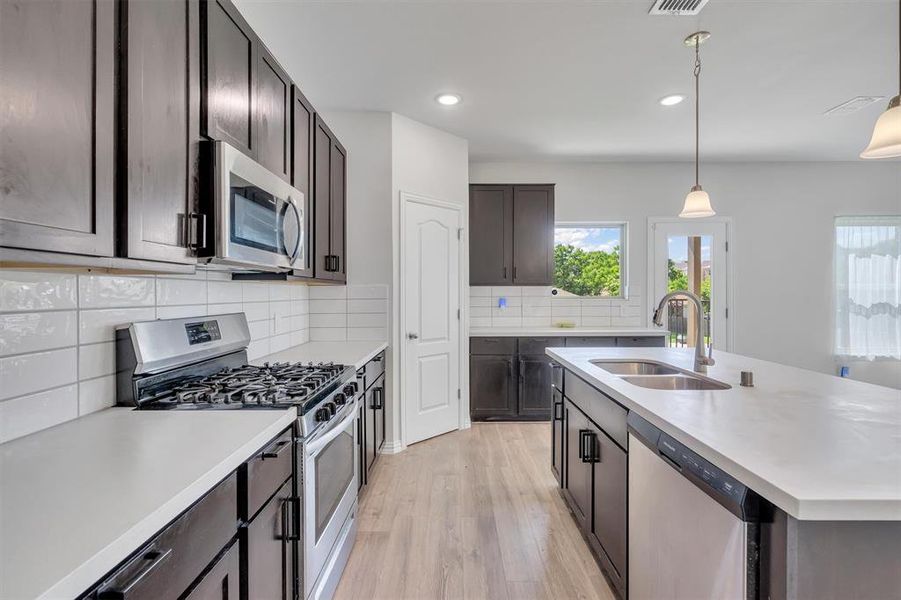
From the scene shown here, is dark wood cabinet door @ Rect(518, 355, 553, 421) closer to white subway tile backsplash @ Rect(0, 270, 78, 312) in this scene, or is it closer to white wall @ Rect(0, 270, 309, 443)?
white wall @ Rect(0, 270, 309, 443)

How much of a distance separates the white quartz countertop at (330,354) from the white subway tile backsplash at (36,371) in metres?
1.10

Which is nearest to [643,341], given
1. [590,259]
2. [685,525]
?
[590,259]

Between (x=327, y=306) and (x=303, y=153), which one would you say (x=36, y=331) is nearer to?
(x=303, y=153)

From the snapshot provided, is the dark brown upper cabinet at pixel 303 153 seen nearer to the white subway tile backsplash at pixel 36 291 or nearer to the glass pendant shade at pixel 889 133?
the white subway tile backsplash at pixel 36 291

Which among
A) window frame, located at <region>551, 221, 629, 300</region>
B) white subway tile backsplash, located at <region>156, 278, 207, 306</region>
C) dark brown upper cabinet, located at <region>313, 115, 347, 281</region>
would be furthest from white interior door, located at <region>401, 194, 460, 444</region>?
white subway tile backsplash, located at <region>156, 278, 207, 306</region>

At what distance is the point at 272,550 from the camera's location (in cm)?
119

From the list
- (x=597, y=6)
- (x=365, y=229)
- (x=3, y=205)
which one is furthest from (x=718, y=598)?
(x=365, y=229)

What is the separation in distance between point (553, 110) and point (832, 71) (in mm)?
1812

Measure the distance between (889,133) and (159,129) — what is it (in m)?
2.54

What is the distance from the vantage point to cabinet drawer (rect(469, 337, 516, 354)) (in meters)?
4.14

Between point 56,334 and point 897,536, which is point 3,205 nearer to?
point 56,334

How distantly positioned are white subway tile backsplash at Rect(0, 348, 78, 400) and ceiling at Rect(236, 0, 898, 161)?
1896 mm

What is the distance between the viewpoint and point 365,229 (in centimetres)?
Answer: 336

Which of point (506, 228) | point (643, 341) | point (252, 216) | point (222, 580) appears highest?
point (506, 228)
